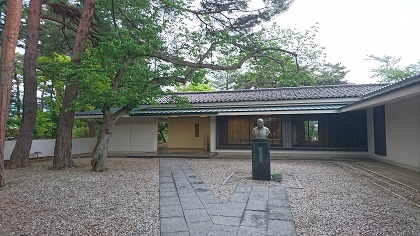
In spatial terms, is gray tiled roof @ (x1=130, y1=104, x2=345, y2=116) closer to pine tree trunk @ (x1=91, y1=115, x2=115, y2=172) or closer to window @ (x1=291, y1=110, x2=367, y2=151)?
window @ (x1=291, y1=110, x2=367, y2=151)

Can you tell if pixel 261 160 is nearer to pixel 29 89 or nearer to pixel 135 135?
pixel 29 89

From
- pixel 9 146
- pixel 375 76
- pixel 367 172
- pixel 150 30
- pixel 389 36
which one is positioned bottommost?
pixel 367 172

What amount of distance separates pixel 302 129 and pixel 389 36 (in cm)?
1439

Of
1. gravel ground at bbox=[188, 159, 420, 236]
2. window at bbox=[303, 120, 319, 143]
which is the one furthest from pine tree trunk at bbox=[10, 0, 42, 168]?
window at bbox=[303, 120, 319, 143]

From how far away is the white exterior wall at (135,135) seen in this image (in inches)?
515

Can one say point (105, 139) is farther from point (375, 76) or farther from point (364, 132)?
point (375, 76)

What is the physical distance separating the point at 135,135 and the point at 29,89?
5.81 metres

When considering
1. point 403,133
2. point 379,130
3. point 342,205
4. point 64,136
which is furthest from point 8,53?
point 379,130

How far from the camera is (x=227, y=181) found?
233 inches

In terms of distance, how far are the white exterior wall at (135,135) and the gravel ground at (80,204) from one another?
6.33m

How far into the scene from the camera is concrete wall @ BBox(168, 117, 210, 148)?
50.3 feet

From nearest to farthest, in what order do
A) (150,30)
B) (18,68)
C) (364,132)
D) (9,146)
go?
(150,30) → (9,146) → (364,132) → (18,68)

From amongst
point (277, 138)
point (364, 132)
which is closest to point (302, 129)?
point (277, 138)

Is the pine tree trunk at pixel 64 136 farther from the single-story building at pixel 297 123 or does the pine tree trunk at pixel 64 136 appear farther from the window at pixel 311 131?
the window at pixel 311 131
